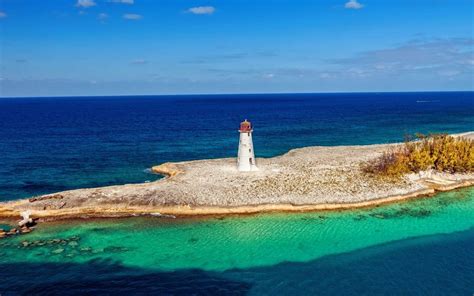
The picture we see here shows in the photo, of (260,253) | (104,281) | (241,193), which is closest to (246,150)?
(241,193)

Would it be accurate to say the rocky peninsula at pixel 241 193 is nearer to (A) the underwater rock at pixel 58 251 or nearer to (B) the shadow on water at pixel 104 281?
(A) the underwater rock at pixel 58 251

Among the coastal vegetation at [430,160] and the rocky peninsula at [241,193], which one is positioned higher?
the coastal vegetation at [430,160]

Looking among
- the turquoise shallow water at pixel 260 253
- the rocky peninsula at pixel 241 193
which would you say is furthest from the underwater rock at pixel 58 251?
the rocky peninsula at pixel 241 193

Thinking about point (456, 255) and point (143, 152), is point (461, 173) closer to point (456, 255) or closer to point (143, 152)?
point (456, 255)

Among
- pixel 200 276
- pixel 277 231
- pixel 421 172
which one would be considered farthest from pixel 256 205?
pixel 421 172

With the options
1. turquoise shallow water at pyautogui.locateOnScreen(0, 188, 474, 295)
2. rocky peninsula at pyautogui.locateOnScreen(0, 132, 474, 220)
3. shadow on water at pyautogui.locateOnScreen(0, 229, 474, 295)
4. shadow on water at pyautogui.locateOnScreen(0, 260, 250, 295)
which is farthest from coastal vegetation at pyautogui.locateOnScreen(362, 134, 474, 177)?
shadow on water at pyautogui.locateOnScreen(0, 260, 250, 295)

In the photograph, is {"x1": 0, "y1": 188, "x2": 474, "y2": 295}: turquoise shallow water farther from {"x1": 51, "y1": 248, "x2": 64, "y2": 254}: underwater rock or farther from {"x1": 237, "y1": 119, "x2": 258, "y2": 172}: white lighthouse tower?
{"x1": 237, "y1": 119, "x2": 258, "y2": 172}: white lighthouse tower
